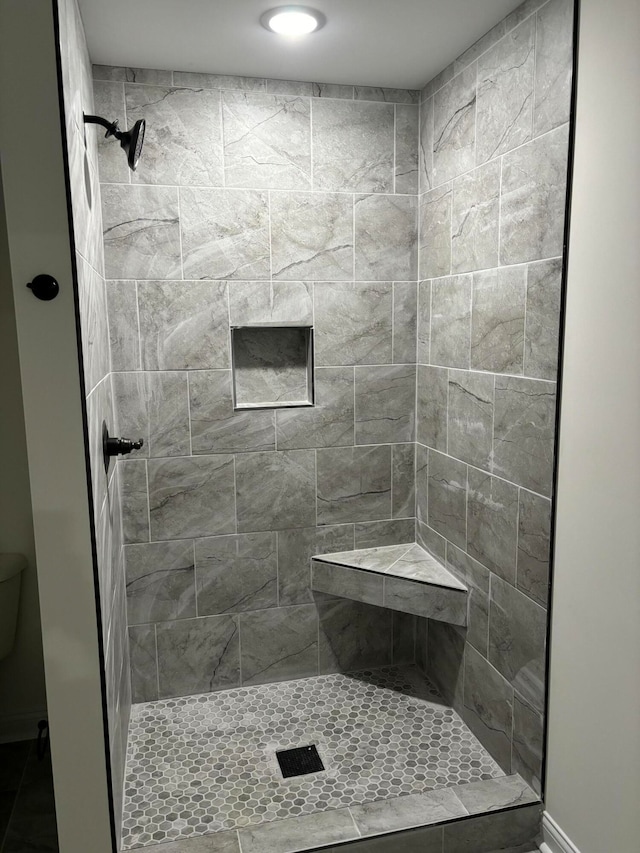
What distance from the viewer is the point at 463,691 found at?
2377mm

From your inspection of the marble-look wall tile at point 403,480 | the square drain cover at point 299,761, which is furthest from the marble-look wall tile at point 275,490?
the square drain cover at point 299,761

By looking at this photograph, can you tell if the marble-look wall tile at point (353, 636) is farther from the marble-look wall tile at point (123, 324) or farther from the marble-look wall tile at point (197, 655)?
the marble-look wall tile at point (123, 324)

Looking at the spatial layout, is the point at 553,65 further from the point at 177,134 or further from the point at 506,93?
the point at 177,134

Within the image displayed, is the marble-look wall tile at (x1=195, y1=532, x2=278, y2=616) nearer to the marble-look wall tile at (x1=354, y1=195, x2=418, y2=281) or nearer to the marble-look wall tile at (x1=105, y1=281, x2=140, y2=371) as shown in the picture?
the marble-look wall tile at (x1=105, y1=281, x2=140, y2=371)

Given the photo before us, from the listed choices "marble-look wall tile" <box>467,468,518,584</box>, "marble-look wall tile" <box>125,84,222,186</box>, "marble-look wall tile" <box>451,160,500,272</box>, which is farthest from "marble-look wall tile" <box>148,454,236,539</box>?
"marble-look wall tile" <box>451,160,500,272</box>

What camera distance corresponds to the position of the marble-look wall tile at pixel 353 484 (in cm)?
263

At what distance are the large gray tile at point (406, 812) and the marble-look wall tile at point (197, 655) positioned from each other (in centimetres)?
87

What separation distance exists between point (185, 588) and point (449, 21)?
83.8 inches

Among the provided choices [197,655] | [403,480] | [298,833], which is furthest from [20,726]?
[403,480]

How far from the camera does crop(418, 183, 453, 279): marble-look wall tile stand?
2342 mm

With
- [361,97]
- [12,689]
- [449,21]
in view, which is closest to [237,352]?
[361,97]

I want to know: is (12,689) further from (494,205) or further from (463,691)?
(494,205)

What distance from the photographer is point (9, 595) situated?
2.28 metres

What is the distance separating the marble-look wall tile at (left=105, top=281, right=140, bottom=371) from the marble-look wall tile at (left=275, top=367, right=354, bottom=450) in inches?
23.2
